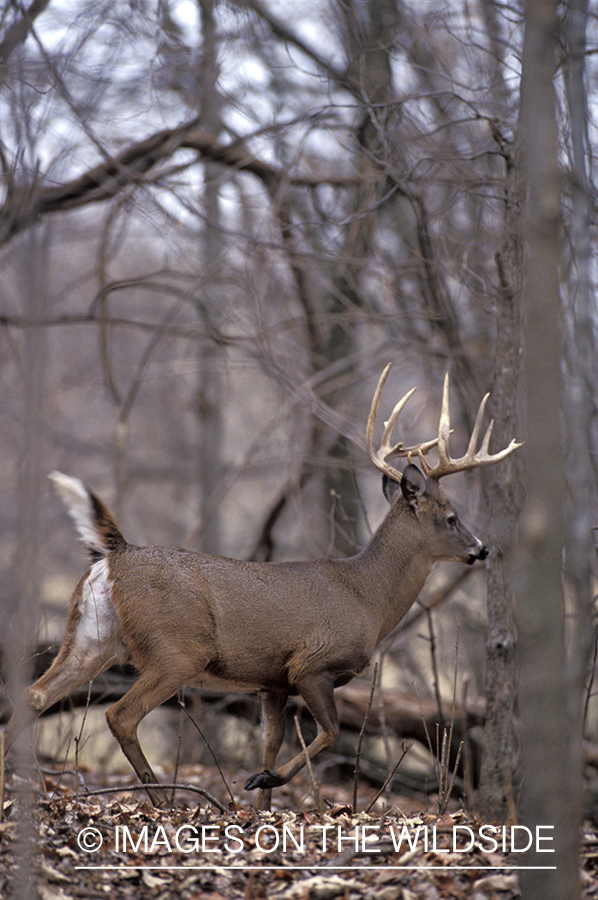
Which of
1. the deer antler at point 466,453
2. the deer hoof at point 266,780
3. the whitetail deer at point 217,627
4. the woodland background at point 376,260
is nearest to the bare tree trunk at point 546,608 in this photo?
the woodland background at point 376,260

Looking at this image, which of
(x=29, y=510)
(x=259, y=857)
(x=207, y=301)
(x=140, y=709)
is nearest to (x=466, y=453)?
(x=140, y=709)

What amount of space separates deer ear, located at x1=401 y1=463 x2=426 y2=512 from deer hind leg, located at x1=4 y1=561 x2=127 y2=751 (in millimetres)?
2116

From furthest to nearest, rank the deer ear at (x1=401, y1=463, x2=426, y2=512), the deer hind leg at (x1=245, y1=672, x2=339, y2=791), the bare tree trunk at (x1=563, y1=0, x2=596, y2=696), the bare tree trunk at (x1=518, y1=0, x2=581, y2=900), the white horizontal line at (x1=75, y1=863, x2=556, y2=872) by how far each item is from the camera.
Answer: the deer ear at (x1=401, y1=463, x2=426, y2=512), the deer hind leg at (x1=245, y1=672, x2=339, y2=791), the white horizontal line at (x1=75, y1=863, x2=556, y2=872), the bare tree trunk at (x1=563, y1=0, x2=596, y2=696), the bare tree trunk at (x1=518, y1=0, x2=581, y2=900)

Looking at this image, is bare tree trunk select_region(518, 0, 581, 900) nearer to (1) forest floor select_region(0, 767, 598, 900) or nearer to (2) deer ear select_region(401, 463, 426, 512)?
(1) forest floor select_region(0, 767, 598, 900)

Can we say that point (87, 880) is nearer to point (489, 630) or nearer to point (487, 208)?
point (489, 630)

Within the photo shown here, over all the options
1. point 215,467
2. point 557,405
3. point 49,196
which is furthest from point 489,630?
point 215,467

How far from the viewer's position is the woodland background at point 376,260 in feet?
9.60

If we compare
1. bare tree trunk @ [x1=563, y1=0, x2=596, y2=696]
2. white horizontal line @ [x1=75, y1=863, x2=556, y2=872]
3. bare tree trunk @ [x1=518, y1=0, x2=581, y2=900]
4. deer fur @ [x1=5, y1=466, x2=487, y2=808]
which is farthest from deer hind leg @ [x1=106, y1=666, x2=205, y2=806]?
bare tree trunk @ [x1=518, y1=0, x2=581, y2=900]

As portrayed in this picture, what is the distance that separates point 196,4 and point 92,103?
3388 mm

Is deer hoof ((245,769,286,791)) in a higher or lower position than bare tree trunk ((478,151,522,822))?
lower

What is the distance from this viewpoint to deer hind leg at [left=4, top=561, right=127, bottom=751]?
4.99m

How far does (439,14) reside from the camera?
6934mm

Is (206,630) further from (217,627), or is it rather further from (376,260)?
(376,260)

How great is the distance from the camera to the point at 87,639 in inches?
198
